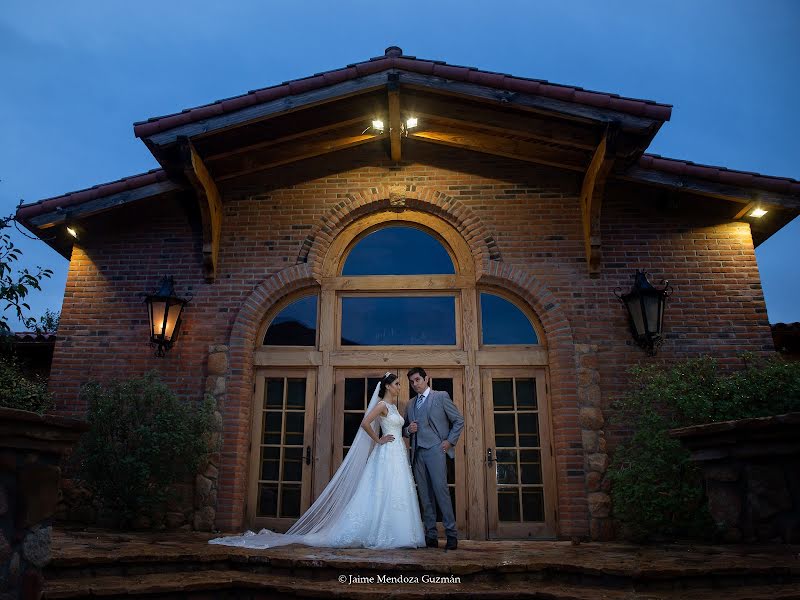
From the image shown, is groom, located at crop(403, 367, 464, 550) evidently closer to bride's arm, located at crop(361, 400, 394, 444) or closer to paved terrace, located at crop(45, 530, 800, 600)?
bride's arm, located at crop(361, 400, 394, 444)

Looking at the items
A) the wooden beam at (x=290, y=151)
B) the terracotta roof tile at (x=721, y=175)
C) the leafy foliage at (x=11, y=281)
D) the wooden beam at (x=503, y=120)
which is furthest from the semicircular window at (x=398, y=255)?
the leafy foliage at (x=11, y=281)

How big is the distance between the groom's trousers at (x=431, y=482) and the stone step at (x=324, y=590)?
4.84 ft

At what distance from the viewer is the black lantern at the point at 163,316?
708 centimetres

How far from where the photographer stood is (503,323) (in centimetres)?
751

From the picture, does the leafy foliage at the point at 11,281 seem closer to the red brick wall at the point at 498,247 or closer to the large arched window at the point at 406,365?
the red brick wall at the point at 498,247

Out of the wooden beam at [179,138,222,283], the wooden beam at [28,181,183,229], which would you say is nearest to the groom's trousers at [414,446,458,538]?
the wooden beam at [179,138,222,283]

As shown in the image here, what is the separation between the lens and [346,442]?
23.3 ft

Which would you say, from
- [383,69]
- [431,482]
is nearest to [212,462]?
[431,482]

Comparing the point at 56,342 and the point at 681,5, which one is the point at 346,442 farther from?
the point at 681,5

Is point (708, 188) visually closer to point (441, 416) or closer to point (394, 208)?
point (394, 208)

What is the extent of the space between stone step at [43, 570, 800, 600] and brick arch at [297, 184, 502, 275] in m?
4.21

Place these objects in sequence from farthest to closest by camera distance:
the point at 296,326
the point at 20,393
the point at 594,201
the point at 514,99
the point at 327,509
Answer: the point at 296,326 < the point at 594,201 < the point at 514,99 < the point at 20,393 < the point at 327,509

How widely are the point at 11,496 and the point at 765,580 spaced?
4319 millimetres

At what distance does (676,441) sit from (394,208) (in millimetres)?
4414
